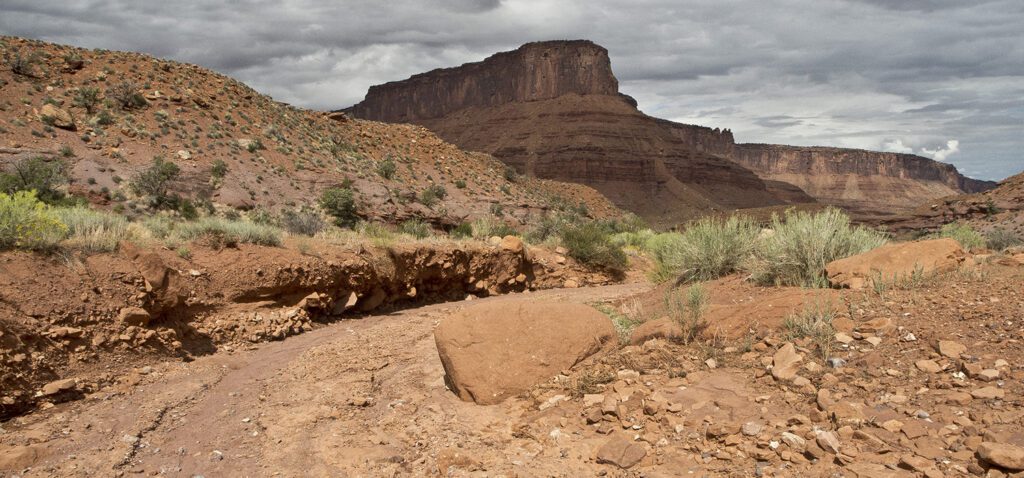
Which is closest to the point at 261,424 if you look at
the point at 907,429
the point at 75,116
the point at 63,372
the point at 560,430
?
the point at 63,372

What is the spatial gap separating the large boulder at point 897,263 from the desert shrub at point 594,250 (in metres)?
13.6

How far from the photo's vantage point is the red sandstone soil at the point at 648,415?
4.17m

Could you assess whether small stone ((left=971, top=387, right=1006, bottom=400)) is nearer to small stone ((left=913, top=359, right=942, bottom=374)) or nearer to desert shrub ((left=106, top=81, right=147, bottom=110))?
small stone ((left=913, top=359, right=942, bottom=374))

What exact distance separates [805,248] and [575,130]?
9579 cm

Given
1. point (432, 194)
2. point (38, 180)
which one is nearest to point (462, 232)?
point (432, 194)

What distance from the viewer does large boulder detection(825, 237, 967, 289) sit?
706 centimetres

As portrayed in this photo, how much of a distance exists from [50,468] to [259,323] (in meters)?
5.70

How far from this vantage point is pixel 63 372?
744 cm

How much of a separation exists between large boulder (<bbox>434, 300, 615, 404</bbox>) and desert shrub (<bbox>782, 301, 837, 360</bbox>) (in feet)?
6.16

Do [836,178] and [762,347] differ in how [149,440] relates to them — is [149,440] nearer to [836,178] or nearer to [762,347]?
[762,347]

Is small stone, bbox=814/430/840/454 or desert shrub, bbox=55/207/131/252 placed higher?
desert shrub, bbox=55/207/131/252

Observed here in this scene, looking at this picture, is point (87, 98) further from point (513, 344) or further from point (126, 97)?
point (513, 344)

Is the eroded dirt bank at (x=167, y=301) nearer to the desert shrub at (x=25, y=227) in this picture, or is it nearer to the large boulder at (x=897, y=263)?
the desert shrub at (x=25, y=227)

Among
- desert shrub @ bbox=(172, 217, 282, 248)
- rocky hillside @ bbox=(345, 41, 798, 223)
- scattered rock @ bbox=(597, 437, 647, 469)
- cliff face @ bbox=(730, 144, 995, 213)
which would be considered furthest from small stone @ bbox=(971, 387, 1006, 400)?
cliff face @ bbox=(730, 144, 995, 213)
